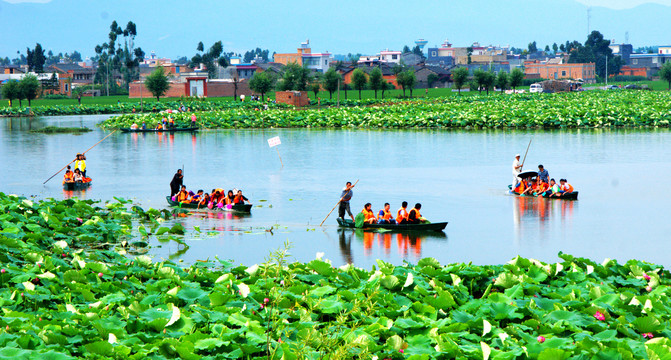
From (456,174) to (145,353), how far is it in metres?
24.3

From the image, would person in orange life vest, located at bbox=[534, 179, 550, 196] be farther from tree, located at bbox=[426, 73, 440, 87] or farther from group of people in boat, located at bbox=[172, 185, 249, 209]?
tree, located at bbox=[426, 73, 440, 87]

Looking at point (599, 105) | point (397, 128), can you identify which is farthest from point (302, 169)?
point (599, 105)

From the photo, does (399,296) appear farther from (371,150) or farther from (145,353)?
(371,150)

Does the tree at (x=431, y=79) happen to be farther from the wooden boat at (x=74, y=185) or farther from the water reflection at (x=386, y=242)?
the water reflection at (x=386, y=242)

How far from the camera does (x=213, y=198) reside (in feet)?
78.5

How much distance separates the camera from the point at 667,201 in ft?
78.7

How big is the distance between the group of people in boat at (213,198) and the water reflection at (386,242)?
4.20 metres

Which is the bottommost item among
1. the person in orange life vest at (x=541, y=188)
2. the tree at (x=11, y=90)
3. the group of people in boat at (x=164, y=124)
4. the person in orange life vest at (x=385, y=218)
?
the person in orange life vest at (x=385, y=218)

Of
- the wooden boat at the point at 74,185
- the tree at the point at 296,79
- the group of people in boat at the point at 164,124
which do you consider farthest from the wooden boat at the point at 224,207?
the tree at the point at 296,79

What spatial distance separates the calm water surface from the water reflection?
5cm

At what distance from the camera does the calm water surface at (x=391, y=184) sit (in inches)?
721

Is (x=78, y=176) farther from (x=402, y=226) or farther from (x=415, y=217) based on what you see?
(x=415, y=217)

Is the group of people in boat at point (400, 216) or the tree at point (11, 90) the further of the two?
the tree at point (11, 90)

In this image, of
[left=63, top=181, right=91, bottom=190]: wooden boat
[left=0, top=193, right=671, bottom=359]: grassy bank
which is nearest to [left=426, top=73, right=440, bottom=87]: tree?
[left=63, top=181, right=91, bottom=190]: wooden boat
